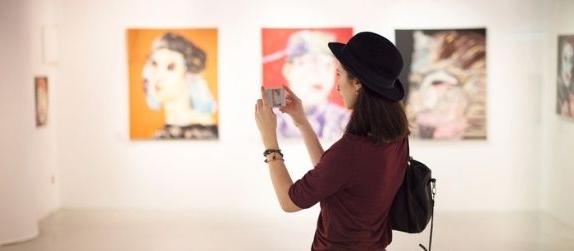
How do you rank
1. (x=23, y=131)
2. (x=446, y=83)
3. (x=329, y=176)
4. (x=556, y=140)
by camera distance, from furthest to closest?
(x=556, y=140) → (x=446, y=83) → (x=23, y=131) → (x=329, y=176)

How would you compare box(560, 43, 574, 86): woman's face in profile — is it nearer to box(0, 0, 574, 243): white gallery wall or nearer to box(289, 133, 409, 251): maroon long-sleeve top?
box(0, 0, 574, 243): white gallery wall

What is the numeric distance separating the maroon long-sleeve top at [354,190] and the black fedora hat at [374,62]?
24cm

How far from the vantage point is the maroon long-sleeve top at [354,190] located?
2781mm

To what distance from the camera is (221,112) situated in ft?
19.9

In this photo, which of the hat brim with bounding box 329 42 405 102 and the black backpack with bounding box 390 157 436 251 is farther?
the black backpack with bounding box 390 157 436 251

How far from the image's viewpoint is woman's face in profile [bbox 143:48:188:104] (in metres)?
6.07

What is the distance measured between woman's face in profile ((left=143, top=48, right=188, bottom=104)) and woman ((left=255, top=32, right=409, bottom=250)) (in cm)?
312

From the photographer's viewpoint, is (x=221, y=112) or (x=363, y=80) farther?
(x=221, y=112)

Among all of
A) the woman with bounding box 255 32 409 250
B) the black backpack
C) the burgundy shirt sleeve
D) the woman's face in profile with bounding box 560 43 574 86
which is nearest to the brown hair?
the woman with bounding box 255 32 409 250

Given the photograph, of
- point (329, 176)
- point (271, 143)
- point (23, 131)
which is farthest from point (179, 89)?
point (329, 176)

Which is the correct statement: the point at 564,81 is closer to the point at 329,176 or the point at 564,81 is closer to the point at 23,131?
the point at 329,176

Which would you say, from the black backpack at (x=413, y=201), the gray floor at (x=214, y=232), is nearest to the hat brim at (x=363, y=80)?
the black backpack at (x=413, y=201)

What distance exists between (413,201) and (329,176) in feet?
1.76

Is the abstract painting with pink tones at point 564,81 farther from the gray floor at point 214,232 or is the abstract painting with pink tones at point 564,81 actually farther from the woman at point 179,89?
the woman at point 179,89
